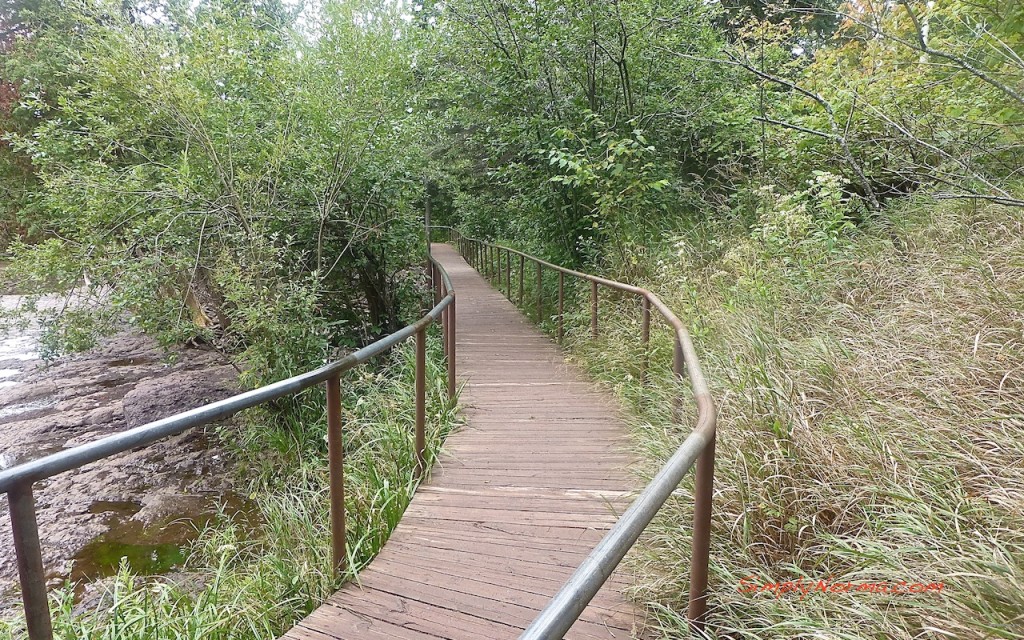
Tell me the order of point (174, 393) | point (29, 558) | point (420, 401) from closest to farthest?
point (29, 558) < point (420, 401) < point (174, 393)

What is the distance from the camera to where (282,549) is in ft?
10.8

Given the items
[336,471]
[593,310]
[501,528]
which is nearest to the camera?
[336,471]

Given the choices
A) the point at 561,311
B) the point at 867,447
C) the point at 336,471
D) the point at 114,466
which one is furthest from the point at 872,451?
the point at 114,466

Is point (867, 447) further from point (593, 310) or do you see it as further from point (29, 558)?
point (593, 310)

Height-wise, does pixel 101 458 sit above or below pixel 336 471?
above

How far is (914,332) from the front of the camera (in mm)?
3047

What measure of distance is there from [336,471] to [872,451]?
2167 millimetres

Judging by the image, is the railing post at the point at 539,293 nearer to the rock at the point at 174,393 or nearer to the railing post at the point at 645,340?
the railing post at the point at 645,340

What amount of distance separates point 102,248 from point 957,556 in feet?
23.6

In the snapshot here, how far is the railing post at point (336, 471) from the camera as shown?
97.1 inches

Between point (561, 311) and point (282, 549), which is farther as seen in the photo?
point (561, 311)

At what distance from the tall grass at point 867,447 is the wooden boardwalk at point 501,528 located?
0.35 m

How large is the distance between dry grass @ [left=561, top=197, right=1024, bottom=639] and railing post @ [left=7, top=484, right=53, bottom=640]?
5.86 feet

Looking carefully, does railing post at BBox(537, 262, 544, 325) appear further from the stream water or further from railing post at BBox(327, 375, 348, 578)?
railing post at BBox(327, 375, 348, 578)
